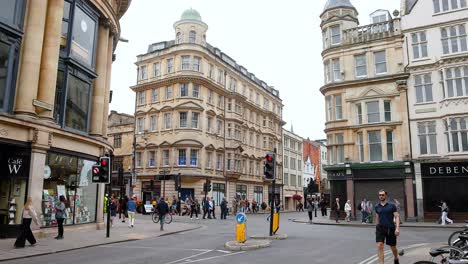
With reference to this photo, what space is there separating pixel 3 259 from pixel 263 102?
175ft

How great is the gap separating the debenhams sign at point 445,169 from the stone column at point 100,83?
75.8 feet

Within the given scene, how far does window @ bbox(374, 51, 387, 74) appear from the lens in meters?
33.6

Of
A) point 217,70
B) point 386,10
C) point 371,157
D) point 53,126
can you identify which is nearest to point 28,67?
point 53,126

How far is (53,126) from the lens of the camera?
56.1 feet

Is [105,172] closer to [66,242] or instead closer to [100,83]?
[66,242]

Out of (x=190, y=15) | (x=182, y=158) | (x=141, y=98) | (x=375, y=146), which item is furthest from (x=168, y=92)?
(x=375, y=146)

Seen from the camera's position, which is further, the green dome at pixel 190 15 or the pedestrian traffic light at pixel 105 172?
the green dome at pixel 190 15

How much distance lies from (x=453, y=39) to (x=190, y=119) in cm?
2670

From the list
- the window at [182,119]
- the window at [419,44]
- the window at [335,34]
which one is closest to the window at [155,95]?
the window at [182,119]

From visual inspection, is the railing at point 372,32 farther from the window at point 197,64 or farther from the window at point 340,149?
the window at point 197,64

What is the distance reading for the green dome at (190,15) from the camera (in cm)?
4859

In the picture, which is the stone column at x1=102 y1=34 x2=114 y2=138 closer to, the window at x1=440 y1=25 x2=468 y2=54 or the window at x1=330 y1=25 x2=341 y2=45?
the window at x1=330 y1=25 x2=341 y2=45

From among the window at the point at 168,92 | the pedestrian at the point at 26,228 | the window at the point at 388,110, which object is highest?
the window at the point at 168,92

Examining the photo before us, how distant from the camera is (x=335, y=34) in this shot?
36.0 meters
